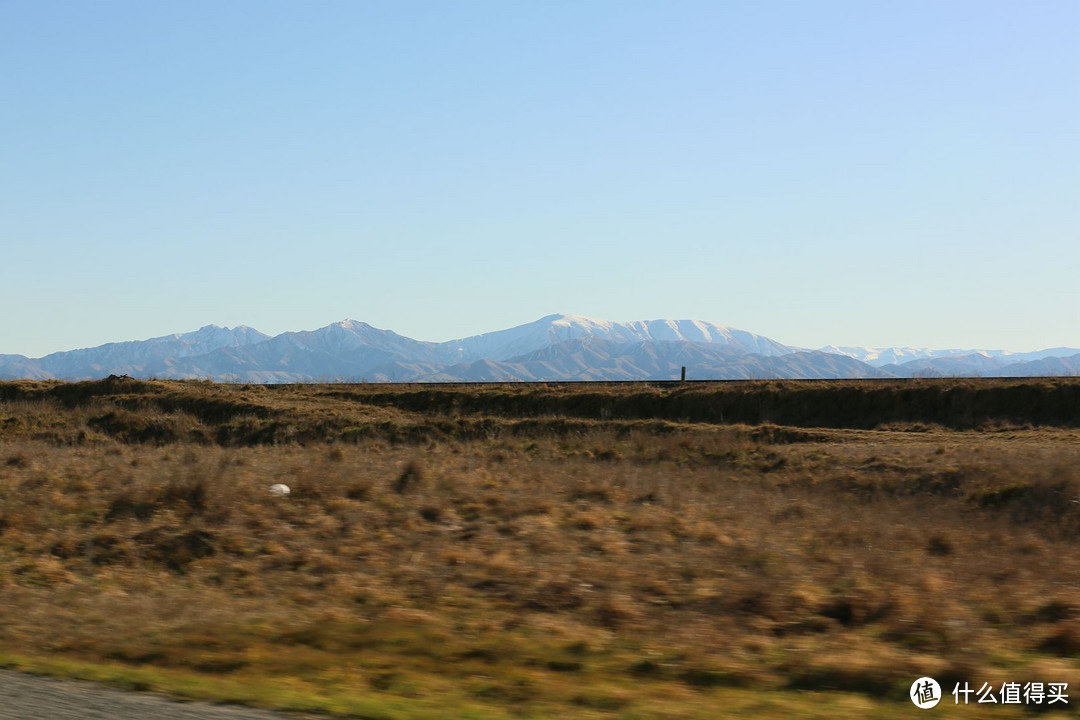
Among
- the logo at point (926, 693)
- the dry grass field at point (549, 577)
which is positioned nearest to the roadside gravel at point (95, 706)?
the dry grass field at point (549, 577)

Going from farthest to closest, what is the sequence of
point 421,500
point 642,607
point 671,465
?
point 671,465 → point 421,500 → point 642,607

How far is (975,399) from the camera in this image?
37156 millimetres

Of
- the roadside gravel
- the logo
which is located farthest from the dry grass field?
the roadside gravel

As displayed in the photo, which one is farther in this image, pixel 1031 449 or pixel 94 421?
pixel 94 421

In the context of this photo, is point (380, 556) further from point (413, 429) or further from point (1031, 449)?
point (413, 429)

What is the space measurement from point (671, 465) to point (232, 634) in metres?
17.1

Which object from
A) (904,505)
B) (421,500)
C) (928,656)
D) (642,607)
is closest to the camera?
(928,656)

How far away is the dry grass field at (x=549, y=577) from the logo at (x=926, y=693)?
0.10 metres

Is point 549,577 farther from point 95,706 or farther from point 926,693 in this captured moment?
point 95,706

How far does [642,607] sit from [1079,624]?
4.19 m

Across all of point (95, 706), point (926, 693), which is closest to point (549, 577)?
point (926, 693)

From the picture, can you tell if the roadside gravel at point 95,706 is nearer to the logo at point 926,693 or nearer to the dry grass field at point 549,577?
the dry grass field at point 549,577

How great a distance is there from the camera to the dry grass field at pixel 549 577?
24.7 feet

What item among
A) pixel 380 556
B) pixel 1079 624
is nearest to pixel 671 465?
pixel 380 556
